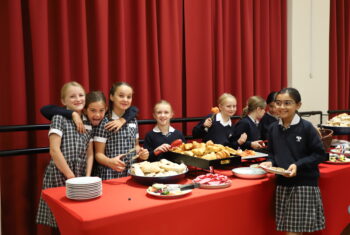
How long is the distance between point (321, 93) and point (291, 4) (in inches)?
50.3

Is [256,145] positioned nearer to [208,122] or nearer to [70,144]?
[208,122]

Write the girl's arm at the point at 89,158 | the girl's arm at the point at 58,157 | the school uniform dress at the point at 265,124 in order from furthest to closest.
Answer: the school uniform dress at the point at 265,124, the girl's arm at the point at 89,158, the girl's arm at the point at 58,157

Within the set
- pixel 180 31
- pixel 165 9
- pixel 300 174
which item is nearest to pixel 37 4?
pixel 165 9

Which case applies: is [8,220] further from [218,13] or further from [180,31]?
[218,13]

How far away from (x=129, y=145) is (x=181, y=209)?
2.80ft

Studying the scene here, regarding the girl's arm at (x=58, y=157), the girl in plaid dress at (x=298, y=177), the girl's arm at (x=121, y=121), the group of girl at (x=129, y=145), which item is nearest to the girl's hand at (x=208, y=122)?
the group of girl at (x=129, y=145)

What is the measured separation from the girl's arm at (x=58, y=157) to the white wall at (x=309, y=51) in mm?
3235

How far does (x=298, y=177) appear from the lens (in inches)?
77.7

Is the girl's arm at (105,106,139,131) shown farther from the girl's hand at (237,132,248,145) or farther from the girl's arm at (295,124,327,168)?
the girl's arm at (295,124,327,168)

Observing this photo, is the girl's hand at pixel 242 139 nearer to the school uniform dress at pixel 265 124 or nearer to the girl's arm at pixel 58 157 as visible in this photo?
the school uniform dress at pixel 265 124

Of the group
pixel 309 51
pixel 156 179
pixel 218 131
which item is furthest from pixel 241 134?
pixel 309 51

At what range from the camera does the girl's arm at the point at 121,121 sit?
2.26 m

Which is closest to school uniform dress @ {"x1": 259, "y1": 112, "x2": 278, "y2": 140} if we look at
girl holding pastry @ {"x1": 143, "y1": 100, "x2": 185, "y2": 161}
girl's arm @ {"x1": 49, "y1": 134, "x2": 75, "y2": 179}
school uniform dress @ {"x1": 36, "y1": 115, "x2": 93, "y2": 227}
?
girl holding pastry @ {"x1": 143, "y1": 100, "x2": 185, "y2": 161}

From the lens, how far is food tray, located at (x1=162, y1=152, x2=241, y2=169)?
2.00 m
